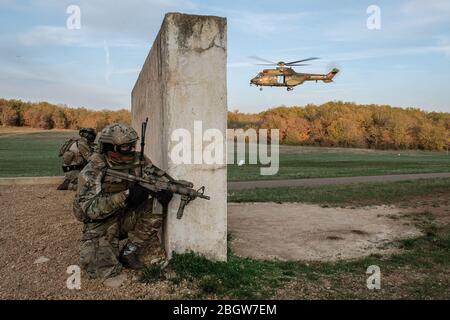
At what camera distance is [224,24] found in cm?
529

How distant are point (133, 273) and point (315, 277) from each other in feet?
7.11

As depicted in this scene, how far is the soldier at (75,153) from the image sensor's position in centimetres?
1020

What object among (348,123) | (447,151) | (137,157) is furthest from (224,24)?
(447,151)

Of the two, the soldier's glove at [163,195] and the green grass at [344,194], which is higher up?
the soldier's glove at [163,195]

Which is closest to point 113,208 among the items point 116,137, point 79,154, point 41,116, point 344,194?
point 116,137

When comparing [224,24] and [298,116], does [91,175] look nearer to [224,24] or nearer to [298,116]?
[224,24]

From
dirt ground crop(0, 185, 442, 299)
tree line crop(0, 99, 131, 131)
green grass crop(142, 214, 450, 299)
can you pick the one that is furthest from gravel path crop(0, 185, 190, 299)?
tree line crop(0, 99, 131, 131)

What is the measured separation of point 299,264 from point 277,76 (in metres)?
21.5

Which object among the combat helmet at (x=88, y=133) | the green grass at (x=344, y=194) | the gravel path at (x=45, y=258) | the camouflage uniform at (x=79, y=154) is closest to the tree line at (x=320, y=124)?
the green grass at (x=344, y=194)

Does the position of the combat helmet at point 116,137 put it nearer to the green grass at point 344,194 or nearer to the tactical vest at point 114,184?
the tactical vest at point 114,184

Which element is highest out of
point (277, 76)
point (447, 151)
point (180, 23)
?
point (277, 76)

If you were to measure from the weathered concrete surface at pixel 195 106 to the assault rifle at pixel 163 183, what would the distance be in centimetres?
17

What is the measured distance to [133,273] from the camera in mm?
5043

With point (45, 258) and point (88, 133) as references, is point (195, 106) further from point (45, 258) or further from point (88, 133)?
point (88, 133)
